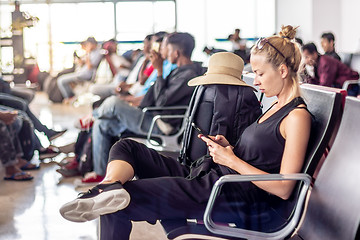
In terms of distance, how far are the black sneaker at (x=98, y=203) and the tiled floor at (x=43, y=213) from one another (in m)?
1.08

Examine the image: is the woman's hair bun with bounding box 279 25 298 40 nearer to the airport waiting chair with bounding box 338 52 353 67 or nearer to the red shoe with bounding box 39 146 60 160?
the red shoe with bounding box 39 146 60 160

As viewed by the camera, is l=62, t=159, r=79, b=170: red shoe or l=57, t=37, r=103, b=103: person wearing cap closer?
l=62, t=159, r=79, b=170: red shoe

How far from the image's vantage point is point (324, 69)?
19.3 ft

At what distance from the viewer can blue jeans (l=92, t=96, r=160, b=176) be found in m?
3.97

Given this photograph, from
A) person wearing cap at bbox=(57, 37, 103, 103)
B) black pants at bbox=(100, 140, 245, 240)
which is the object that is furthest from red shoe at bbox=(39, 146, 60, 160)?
person wearing cap at bbox=(57, 37, 103, 103)

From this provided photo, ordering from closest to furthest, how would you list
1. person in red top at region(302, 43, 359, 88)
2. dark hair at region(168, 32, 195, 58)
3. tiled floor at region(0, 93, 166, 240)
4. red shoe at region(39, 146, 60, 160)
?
tiled floor at region(0, 93, 166, 240), dark hair at region(168, 32, 195, 58), red shoe at region(39, 146, 60, 160), person in red top at region(302, 43, 359, 88)

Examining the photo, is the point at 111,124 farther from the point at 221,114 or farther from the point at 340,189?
the point at 340,189

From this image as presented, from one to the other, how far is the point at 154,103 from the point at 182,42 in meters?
0.48

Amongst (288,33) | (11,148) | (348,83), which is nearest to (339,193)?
(288,33)

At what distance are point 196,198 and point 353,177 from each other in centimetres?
54

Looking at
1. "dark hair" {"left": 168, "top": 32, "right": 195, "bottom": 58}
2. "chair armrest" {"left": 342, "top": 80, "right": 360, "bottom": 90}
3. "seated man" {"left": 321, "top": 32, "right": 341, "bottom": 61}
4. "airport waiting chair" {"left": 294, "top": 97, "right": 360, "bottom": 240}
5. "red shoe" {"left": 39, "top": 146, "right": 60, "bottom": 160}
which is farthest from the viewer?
"seated man" {"left": 321, "top": 32, "right": 341, "bottom": 61}

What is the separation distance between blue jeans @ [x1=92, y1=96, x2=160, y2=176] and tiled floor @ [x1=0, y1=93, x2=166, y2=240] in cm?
33

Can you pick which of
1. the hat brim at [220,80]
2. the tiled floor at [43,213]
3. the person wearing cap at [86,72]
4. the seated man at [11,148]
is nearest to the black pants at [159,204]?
the hat brim at [220,80]

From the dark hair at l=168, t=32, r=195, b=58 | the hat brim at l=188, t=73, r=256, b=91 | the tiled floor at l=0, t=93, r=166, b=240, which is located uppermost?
the dark hair at l=168, t=32, r=195, b=58
